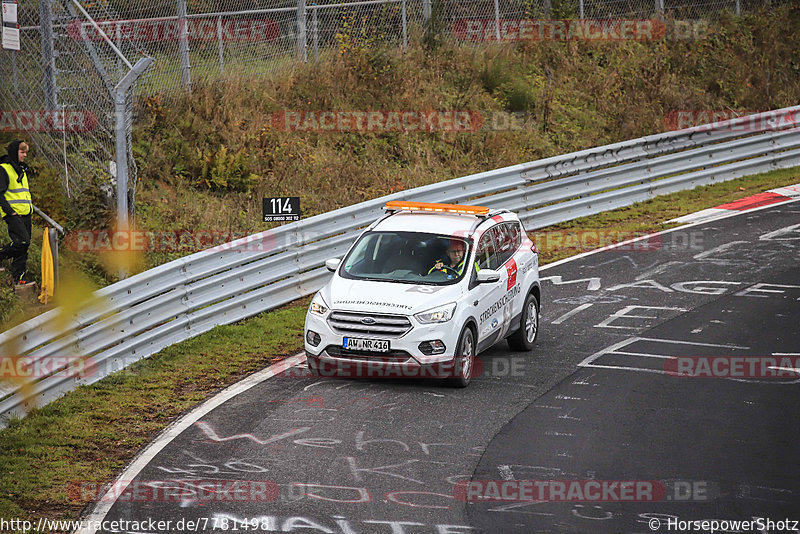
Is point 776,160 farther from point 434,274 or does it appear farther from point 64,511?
point 64,511

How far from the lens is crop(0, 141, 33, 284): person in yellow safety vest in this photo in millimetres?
12859

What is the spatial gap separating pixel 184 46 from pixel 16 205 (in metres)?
8.25

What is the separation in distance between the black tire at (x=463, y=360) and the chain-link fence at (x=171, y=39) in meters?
4.92

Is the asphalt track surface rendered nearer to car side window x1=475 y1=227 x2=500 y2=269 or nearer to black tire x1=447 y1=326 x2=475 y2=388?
black tire x1=447 y1=326 x2=475 y2=388

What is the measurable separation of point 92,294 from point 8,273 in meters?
2.53

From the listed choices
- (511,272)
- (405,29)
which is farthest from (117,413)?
(405,29)

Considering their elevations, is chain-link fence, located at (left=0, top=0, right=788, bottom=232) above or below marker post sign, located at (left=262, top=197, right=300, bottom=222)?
above

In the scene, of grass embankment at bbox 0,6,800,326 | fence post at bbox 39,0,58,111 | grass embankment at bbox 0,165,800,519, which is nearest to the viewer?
grass embankment at bbox 0,165,800,519

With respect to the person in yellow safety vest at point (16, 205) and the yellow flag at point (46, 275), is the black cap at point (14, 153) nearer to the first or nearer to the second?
the person in yellow safety vest at point (16, 205)

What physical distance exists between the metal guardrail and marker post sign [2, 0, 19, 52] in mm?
4181

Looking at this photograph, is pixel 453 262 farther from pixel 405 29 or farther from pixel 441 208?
pixel 405 29

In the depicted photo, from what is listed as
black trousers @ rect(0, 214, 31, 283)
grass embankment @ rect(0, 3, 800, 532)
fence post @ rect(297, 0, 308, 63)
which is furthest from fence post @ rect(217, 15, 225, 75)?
black trousers @ rect(0, 214, 31, 283)

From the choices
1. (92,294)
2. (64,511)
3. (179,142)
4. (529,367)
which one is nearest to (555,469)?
(529,367)

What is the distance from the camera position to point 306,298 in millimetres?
15391
